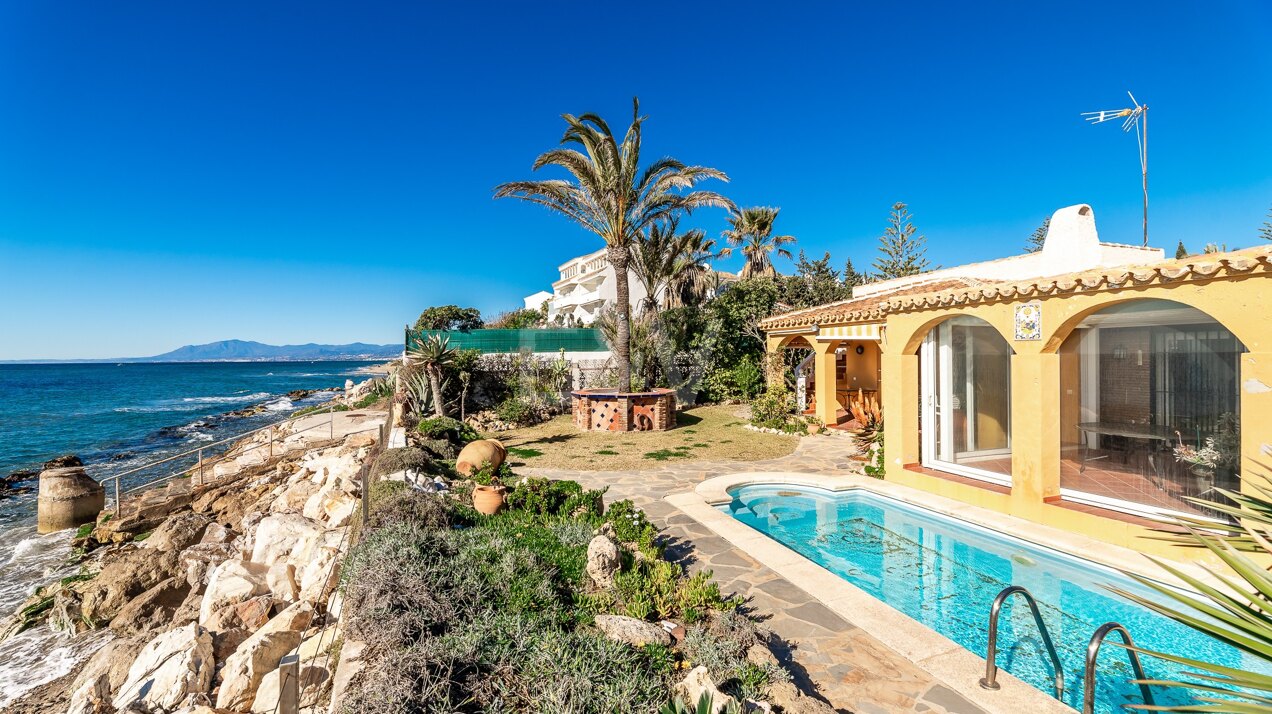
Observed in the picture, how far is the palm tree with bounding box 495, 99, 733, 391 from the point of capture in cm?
1702

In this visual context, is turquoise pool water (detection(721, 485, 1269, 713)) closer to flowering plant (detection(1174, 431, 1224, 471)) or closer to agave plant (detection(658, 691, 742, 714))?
flowering plant (detection(1174, 431, 1224, 471))

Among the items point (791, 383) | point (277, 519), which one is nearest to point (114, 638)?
point (277, 519)

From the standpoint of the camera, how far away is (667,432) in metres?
16.6

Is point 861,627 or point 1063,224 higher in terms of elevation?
point 1063,224

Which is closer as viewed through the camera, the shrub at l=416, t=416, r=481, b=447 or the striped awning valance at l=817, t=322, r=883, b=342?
the striped awning valance at l=817, t=322, r=883, b=342

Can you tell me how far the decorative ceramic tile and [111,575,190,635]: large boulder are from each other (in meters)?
12.5

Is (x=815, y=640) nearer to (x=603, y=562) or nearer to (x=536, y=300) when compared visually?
(x=603, y=562)

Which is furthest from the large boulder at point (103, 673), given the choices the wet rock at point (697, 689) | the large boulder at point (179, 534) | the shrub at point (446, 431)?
the shrub at point (446, 431)

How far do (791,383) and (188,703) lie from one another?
17784 millimetres

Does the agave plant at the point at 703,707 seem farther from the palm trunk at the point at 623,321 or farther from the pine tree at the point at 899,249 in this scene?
the pine tree at the point at 899,249

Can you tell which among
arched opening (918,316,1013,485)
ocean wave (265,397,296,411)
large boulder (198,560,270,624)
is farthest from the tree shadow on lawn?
ocean wave (265,397,296,411)

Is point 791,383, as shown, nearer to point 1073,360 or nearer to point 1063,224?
point 1063,224

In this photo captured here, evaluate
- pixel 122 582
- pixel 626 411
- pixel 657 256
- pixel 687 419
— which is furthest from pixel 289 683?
pixel 657 256

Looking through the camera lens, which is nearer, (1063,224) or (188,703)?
(188,703)
